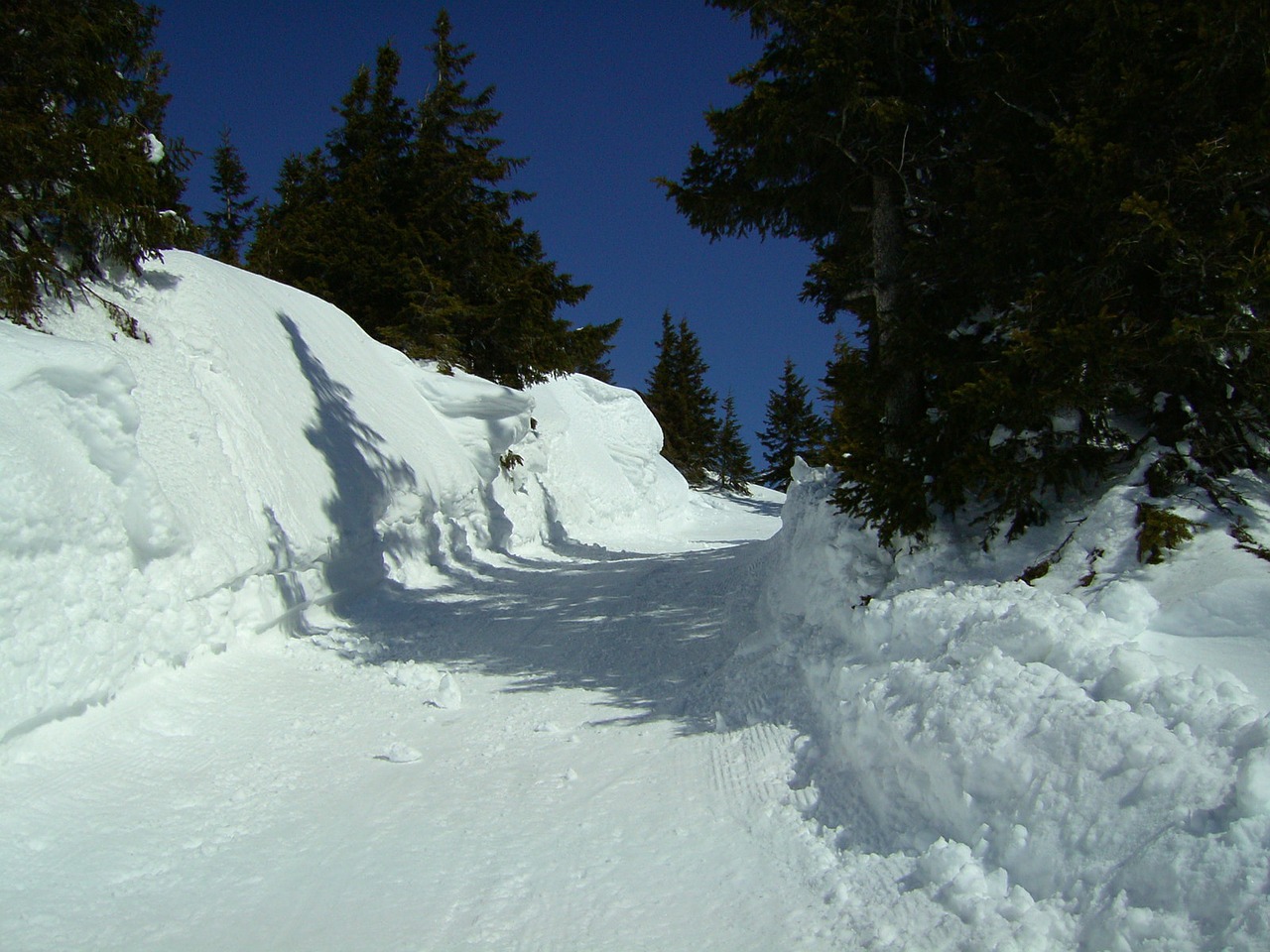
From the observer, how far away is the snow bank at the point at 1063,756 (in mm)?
2789

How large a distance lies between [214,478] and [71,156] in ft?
11.8

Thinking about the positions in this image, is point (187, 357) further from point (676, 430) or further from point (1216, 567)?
point (676, 430)

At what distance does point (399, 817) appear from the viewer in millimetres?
4523

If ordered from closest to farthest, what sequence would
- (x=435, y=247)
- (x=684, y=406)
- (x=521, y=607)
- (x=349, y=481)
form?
1. (x=521, y=607)
2. (x=349, y=481)
3. (x=435, y=247)
4. (x=684, y=406)

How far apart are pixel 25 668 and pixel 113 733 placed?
0.73 metres

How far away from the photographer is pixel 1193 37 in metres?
5.82

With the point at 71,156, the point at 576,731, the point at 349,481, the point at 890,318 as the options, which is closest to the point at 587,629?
the point at 576,731

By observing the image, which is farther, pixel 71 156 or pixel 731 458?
pixel 731 458

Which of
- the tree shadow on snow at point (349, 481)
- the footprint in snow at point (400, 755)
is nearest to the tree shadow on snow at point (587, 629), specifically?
the tree shadow on snow at point (349, 481)

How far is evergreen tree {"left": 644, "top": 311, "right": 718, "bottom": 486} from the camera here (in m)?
42.9

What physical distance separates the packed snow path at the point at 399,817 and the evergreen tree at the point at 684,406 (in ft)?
115

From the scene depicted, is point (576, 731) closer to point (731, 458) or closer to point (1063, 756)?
point (1063, 756)

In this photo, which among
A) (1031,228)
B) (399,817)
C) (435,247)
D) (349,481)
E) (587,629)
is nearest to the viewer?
(399,817)

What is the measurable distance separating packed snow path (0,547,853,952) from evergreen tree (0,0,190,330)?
4.61 meters
